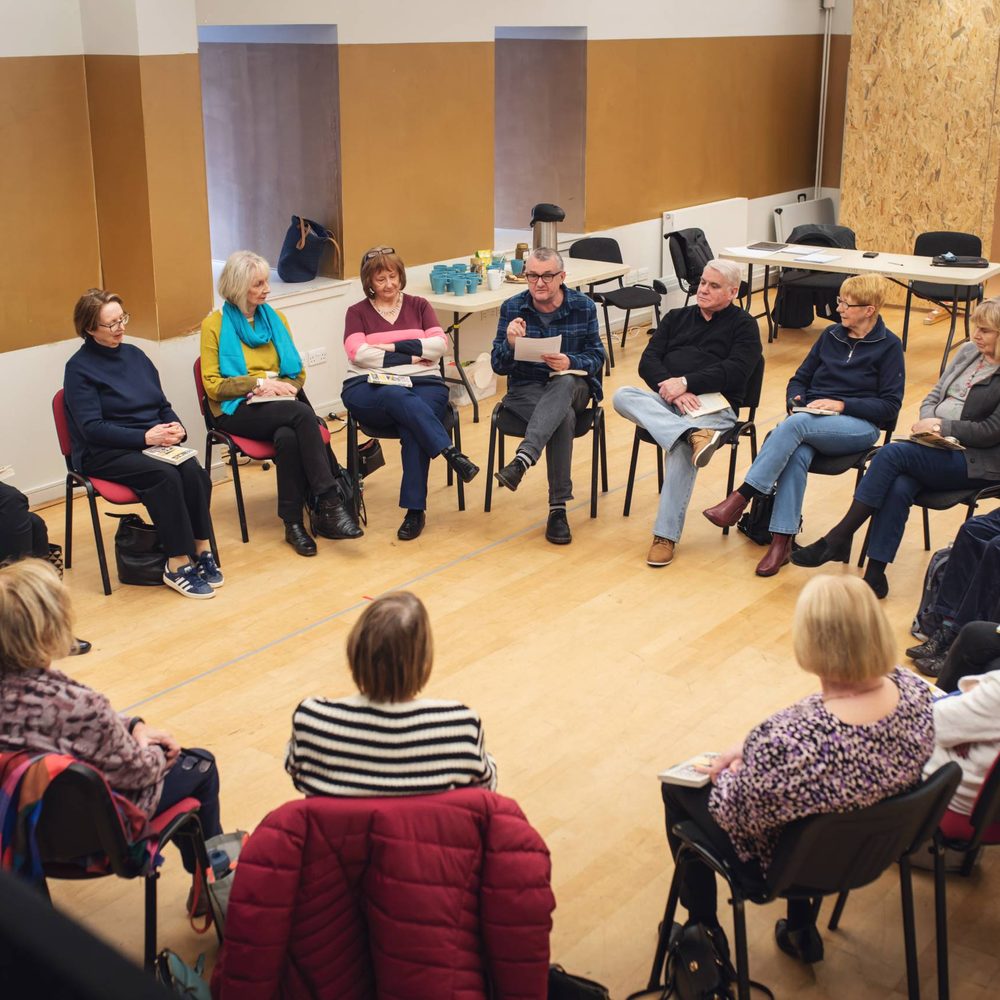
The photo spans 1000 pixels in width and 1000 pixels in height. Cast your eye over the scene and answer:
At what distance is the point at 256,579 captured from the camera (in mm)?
4977

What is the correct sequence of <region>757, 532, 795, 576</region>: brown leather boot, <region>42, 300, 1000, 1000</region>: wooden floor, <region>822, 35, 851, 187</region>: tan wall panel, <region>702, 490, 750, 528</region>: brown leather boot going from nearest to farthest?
1. <region>42, 300, 1000, 1000</region>: wooden floor
2. <region>757, 532, 795, 576</region>: brown leather boot
3. <region>702, 490, 750, 528</region>: brown leather boot
4. <region>822, 35, 851, 187</region>: tan wall panel

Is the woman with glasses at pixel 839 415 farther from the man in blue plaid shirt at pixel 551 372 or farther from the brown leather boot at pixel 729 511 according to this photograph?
the man in blue plaid shirt at pixel 551 372

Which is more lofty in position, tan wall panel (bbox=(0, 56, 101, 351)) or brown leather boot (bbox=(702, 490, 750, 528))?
tan wall panel (bbox=(0, 56, 101, 351))

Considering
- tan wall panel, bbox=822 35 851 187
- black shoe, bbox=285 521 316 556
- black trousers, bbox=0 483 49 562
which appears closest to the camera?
black trousers, bbox=0 483 49 562

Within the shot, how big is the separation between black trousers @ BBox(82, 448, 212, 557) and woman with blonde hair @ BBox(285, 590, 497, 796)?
8.96 feet

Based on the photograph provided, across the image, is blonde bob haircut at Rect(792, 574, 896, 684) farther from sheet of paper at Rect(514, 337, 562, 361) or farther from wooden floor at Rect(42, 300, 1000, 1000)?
sheet of paper at Rect(514, 337, 562, 361)

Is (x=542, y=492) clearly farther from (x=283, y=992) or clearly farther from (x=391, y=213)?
(x=283, y=992)

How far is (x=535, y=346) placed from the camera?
5.41 metres

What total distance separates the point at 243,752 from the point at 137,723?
106cm

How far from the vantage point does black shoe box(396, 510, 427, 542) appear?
5.35 m

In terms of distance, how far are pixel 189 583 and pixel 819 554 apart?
100 inches

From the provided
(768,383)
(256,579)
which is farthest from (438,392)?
(768,383)

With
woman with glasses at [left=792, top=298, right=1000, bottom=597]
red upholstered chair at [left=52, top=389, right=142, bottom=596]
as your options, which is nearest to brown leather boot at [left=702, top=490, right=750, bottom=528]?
woman with glasses at [left=792, top=298, right=1000, bottom=597]

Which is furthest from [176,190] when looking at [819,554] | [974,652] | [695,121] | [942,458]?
[695,121]
